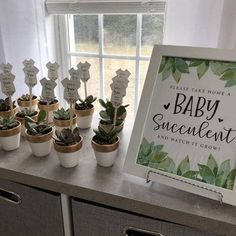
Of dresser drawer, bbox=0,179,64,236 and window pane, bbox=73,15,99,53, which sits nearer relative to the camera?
dresser drawer, bbox=0,179,64,236

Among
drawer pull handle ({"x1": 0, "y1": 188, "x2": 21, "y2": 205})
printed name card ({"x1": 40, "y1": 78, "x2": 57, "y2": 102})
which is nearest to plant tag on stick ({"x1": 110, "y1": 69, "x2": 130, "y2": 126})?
printed name card ({"x1": 40, "y1": 78, "x2": 57, "y2": 102})

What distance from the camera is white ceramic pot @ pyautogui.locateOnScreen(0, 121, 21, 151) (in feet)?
3.10

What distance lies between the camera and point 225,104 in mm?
707

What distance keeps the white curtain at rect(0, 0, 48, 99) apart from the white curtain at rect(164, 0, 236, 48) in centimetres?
61

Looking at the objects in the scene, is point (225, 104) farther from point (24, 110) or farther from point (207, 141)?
point (24, 110)

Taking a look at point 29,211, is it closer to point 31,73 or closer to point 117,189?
point 117,189

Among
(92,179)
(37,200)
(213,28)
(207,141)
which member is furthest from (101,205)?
(213,28)

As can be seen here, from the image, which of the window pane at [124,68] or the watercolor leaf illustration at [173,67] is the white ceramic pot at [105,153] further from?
the window pane at [124,68]

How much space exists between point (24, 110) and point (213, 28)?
0.75 meters

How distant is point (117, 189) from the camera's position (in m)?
0.78

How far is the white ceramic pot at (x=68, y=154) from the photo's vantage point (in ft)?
2.80

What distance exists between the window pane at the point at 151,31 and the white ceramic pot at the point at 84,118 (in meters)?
0.42

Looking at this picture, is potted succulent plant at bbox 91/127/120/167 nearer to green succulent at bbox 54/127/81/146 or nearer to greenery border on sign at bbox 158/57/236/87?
green succulent at bbox 54/127/81/146

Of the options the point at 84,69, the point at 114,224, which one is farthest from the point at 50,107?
the point at 114,224
